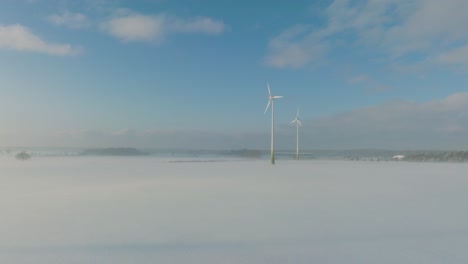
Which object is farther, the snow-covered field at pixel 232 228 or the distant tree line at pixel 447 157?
the distant tree line at pixel 447 157

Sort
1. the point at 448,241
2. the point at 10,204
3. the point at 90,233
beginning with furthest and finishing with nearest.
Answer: the point at 10,204 < the point at 90,233 < the point at 448,241

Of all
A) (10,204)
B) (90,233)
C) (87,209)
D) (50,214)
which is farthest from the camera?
(10,204)

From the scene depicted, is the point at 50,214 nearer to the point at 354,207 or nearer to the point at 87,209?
the point at 87,209

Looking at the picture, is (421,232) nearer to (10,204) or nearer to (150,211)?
(150,211)

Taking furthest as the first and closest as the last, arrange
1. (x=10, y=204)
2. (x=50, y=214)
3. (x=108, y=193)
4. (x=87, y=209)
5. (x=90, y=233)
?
(x=108, y=193)
(x=10, y=204)
(x=87, y=209)
(x=50, y=214)
(x=90, y=233)

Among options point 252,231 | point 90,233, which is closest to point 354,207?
point 252,231

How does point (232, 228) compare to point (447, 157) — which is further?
point (447, 157)

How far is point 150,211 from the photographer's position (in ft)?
20.5

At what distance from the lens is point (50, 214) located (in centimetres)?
604

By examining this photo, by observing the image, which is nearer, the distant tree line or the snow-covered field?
the snow-covered field

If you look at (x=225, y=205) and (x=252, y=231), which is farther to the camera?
(x=225, y=205)

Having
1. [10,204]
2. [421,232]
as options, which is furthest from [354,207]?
[10,204]

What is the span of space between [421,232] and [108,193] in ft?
23.4

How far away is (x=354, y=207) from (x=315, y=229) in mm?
2146
